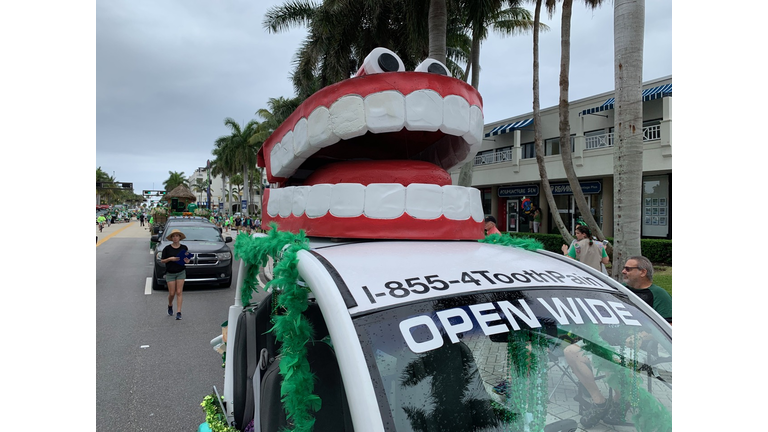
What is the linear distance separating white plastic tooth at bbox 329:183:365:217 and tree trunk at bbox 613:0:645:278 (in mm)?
4913

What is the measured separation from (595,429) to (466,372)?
1.80ft

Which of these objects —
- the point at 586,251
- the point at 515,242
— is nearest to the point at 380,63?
the point at 515,242

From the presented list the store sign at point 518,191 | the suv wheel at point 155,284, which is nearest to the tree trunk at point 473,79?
the suv wheel at point 155,284

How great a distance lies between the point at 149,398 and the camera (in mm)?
4621

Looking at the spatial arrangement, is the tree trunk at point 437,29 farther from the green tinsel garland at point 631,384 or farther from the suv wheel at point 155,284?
the green tinsel garland at point 631,384

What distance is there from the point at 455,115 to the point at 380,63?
0.61m

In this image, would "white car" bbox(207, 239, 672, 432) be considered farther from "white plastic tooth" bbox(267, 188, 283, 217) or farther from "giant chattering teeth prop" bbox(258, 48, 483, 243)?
"white plastic tooth" bbox(267, 188, 283, 217)

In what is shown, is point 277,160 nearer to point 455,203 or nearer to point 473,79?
point 455,203

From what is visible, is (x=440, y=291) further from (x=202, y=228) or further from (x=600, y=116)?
(x=600, y=116)

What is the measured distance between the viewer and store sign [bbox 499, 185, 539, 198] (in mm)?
27312

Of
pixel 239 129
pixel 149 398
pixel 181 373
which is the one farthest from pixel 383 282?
pixel 239 129

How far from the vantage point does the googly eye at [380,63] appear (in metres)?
2.82

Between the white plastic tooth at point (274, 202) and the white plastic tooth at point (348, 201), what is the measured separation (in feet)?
2.18

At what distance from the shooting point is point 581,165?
22.2 metres
